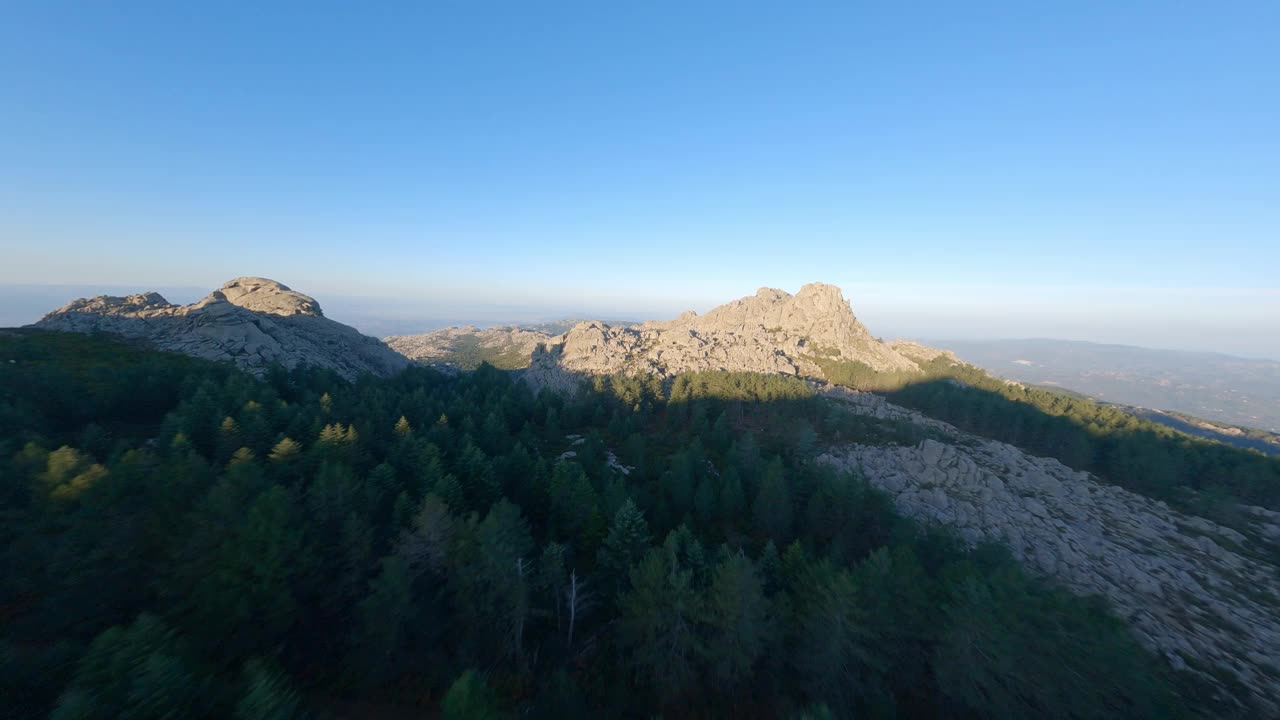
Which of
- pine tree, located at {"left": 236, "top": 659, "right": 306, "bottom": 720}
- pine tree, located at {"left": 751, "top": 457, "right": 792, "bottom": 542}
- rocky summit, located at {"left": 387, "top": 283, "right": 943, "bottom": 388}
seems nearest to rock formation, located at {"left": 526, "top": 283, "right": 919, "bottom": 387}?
rocky summit, located at {"left": 387, "top": 283, "right": 943, "bottom": 388}

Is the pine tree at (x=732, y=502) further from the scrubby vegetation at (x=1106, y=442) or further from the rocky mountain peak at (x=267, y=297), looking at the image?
the rocky mountain peak at (x=267, y=297)

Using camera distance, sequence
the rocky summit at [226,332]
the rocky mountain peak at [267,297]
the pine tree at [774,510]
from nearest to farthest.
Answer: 1. the pine tree at [774,510]
2. the rocky summit at [226,332]
3. the rocky mountain peak at [267,297]

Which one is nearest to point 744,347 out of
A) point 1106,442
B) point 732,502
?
point 1106,442

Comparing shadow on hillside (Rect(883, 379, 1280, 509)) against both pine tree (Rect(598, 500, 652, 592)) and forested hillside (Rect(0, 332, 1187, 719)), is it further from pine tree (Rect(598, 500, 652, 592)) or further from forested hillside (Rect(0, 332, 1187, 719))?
pine tree (Rect(598, 500, 652, 592))

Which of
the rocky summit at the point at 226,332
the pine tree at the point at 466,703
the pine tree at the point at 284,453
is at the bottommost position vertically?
the pine tree at the point at 466,703

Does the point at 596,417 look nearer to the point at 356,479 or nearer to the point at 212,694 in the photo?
the point at 356,479

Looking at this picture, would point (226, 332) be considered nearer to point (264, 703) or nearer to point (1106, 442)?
point (264, 703)

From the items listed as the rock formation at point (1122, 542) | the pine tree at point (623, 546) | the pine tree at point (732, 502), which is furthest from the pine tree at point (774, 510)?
the rock formation at point (1122, 542)
